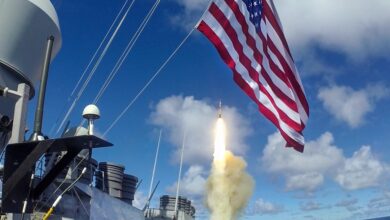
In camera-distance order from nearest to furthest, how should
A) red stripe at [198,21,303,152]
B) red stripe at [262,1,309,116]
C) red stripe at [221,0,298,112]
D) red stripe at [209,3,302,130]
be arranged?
red stripe at [198,21,303,152]
red stripe at [209,3,302,130]
red stripe at [221,0,298,112]
red stripe at [262,1,309,116]

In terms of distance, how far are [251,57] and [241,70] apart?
63 centimetres

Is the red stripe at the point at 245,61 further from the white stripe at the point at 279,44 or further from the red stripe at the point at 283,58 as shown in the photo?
the red stripe at the point at 283,58

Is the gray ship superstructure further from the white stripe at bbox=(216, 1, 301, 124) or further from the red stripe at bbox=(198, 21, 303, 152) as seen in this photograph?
the white stripe at bbox=(216, 1, 301, 124)

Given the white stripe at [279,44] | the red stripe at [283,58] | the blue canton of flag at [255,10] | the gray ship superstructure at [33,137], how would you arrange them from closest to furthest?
the gray ship superstructure at [33,137], the blue canton of flag at [255,10], the white stripe at [279,44], the red stripe at [283,58]

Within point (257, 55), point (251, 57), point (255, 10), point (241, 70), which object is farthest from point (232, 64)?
point (255, 10)

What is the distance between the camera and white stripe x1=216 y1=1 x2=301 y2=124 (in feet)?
35.9

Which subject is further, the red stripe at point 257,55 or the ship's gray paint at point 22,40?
the red stripe at point 257,55

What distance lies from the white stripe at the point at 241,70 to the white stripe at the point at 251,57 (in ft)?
1.26

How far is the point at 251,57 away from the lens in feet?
37.8

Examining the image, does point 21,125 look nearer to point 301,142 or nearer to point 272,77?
point 272,77

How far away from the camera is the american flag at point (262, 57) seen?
35.3 feet

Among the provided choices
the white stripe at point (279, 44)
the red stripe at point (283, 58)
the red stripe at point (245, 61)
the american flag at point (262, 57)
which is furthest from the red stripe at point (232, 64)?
the red stripe at point (283, 58)

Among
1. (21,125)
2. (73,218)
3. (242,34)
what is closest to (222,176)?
(73,218)

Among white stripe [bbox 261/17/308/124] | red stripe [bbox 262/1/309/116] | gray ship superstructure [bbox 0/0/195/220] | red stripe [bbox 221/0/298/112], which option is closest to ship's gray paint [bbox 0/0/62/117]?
gray ship superstructure [bbox 0/0/195/220]
